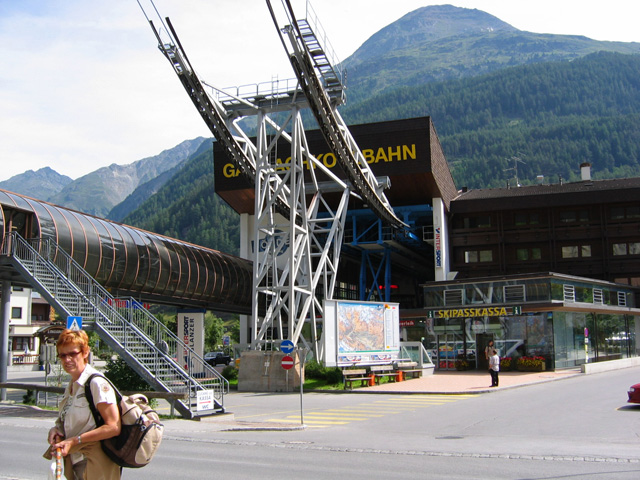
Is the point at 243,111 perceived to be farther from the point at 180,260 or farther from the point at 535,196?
the point at 535,196

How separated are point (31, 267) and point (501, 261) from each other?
43176 mm

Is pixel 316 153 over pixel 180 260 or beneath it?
over

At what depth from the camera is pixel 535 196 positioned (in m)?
56.7

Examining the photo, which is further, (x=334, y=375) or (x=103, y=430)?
(x=334, y=375)

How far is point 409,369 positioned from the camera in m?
35.5

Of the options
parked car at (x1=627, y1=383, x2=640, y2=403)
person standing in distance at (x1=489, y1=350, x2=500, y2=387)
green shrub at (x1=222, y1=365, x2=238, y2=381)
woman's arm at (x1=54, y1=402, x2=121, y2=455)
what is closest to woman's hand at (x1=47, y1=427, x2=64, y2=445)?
woman's arm at (x1=54, y1=402, x2=121, y2=455)

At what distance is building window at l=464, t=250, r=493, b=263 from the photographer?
193ft

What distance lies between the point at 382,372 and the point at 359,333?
3.07 meters

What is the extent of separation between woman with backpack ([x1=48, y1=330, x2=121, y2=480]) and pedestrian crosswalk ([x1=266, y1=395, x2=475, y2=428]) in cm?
1322

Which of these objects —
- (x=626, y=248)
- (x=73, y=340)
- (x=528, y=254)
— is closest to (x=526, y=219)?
(x=528, y=254)

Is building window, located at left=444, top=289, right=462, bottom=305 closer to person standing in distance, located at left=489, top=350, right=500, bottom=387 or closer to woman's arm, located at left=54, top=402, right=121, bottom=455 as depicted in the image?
person standing in distance, located at left=489, top=350, right=500, bottom=387

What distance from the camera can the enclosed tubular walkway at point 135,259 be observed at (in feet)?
84.0

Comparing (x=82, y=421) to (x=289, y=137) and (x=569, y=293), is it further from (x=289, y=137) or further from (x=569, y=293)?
(x=569, y=293)

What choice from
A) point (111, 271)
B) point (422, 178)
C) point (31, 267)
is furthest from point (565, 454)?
point (422, 178)
